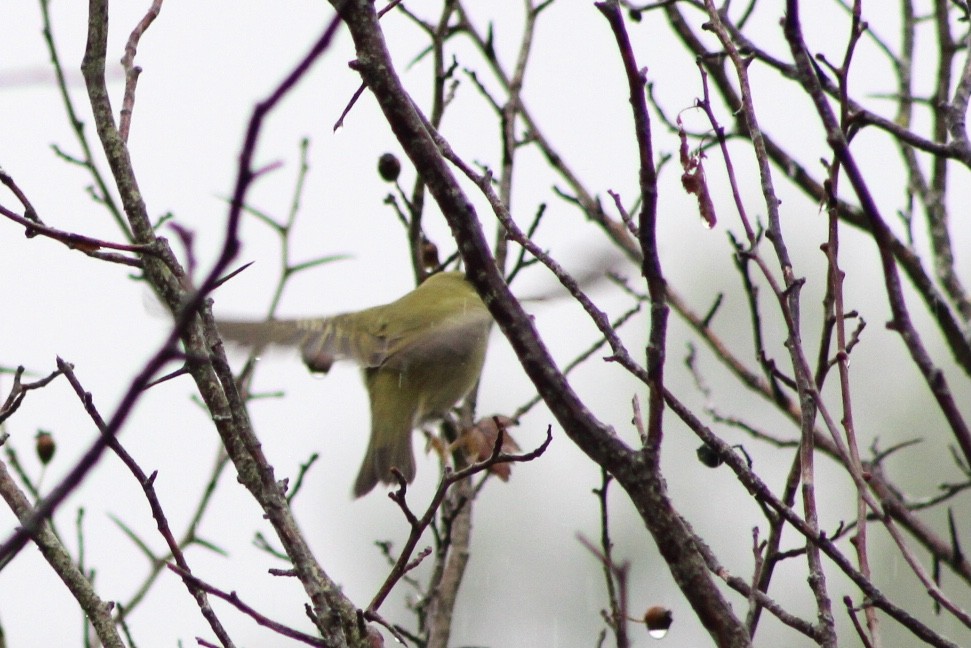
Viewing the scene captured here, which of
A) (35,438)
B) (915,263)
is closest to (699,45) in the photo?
(915,263)

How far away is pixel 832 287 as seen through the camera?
2.02 m

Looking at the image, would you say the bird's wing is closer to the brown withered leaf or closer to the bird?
the bird

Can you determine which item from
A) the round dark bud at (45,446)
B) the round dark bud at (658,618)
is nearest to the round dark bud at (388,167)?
the round dark bud at (45,446)

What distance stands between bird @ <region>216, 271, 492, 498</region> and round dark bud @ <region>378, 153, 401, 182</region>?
1.67 ft

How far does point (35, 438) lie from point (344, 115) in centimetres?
226

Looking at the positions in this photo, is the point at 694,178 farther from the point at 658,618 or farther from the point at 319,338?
the point at 319,338

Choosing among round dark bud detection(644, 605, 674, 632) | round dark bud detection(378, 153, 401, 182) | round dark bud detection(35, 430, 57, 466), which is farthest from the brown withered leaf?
round dark bud detection(35, 430, 57, 466)

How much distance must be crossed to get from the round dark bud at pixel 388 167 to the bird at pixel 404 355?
1.67 ft

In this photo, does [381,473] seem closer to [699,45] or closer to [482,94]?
[482,94]

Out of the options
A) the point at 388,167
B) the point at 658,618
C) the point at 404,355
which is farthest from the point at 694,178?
the point at 404,355

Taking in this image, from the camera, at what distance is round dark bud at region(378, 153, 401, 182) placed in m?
3.84

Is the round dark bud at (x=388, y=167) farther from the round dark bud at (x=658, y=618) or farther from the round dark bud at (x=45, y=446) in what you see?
the round dark bud at (x=658, y=618)

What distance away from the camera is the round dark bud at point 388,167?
3836 millimetres

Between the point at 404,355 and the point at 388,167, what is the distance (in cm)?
86
